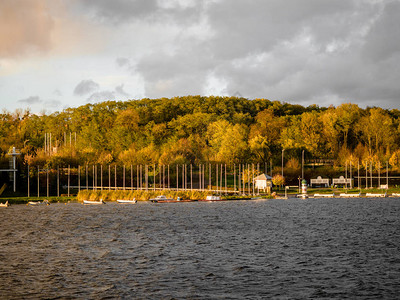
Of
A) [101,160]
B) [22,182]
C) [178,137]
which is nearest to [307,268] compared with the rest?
[22,182]

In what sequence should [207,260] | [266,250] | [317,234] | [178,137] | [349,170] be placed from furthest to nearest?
1. [178,137]
2. [349,170]
3. [317,234]
4. [266,250]
5. [207,260]

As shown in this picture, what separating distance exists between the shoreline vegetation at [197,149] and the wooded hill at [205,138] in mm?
321

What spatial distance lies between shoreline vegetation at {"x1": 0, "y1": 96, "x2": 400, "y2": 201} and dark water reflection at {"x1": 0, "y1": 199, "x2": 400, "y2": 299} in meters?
47.5

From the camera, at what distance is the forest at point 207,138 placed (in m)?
148

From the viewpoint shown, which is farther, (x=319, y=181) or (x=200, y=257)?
(x=319, y=181)

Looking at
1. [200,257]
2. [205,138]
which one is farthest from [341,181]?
[200,257]

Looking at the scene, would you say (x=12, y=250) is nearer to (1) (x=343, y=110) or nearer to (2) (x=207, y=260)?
(2) (x=207, y=260)

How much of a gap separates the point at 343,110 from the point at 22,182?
109m

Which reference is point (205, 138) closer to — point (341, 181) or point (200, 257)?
point (341, 181)

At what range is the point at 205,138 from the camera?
171750mm

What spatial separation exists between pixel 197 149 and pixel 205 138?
993 centimetres

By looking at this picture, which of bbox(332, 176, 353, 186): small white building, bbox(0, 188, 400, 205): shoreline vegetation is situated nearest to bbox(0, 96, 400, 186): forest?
bbox(332, 176, 353, 186): small white building

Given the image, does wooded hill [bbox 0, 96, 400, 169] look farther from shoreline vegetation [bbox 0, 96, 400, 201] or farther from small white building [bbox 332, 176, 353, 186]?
small white building [bbox 332, 176, 353, 186]

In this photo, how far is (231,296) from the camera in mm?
30422
